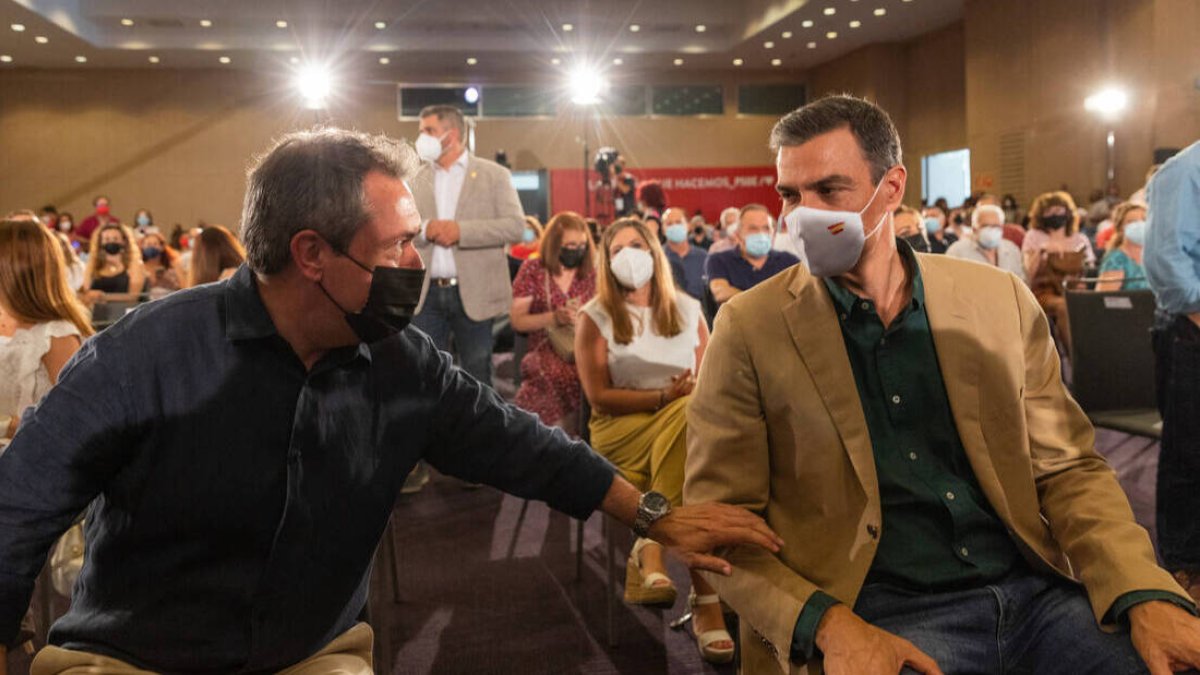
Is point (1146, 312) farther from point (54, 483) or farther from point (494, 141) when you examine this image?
point (494, 141)

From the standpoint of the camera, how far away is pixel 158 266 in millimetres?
9203

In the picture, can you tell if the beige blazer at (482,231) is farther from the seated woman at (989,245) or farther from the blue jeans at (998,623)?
the seated woman at (989,245)

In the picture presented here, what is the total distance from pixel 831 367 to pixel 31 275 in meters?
2.29

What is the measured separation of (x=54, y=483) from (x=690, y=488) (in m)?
0.94

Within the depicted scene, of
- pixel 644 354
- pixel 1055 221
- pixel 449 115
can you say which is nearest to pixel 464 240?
pixel 449 115

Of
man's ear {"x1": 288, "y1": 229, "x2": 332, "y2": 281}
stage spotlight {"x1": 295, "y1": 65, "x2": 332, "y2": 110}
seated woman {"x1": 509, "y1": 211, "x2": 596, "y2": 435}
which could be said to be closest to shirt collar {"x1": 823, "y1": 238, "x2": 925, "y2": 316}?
man's ear {"x1": 288, "y1": 229, "x2": 332, "y2": 281}

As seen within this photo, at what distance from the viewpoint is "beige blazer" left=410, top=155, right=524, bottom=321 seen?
4.41 meters

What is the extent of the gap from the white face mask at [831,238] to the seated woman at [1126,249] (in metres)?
4.48

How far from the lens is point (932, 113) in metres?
17.8

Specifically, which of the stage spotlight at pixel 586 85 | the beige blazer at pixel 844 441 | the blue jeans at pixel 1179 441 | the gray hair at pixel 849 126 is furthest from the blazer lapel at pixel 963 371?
the stage spotlight at pixel 586 85

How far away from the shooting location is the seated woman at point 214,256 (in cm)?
395

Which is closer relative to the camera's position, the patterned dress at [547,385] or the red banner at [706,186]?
the patterned dress at [547,385]

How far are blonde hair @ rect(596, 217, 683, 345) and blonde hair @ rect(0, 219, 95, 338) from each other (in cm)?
165

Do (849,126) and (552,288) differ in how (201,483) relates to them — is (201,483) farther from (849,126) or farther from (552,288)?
(552,288)
